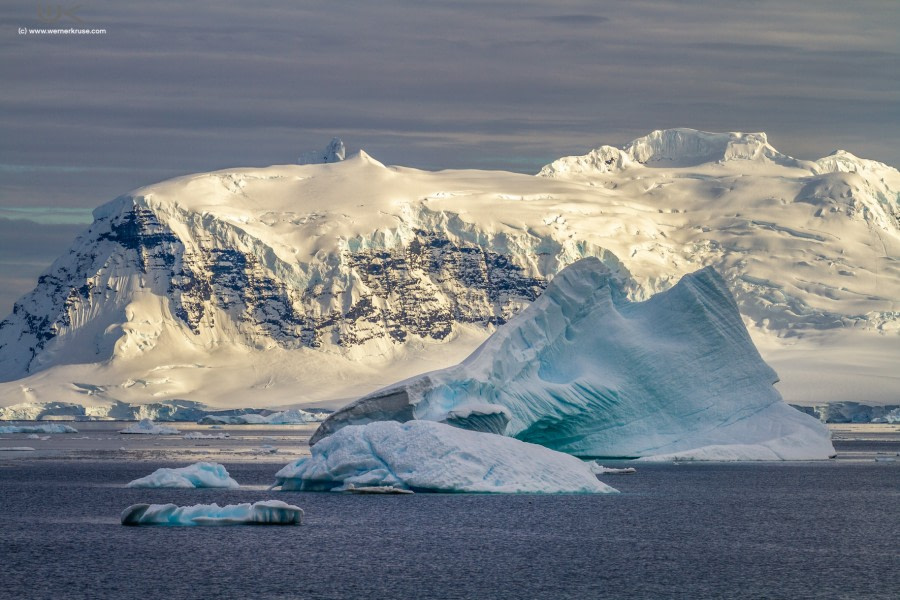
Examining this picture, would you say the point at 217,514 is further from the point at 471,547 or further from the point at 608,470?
the point at 608,470

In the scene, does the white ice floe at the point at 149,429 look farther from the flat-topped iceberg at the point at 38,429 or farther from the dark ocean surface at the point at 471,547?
the dark ocean surface at the point at 471,547

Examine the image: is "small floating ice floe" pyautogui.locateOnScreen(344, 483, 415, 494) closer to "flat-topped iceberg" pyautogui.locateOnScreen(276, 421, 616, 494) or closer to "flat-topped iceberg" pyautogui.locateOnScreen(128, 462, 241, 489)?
"flat-topped iceberg" pyautogui.locateOnScreen(276, 421, 616, 494)

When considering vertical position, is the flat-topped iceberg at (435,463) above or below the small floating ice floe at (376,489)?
above

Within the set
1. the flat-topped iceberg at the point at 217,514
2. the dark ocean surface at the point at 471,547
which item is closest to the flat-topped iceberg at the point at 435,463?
the dark ocean surface at the point at 471,547

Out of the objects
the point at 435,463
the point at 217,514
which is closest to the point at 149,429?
the point at 435,463

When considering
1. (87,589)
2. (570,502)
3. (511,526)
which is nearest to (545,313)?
(570,502)
